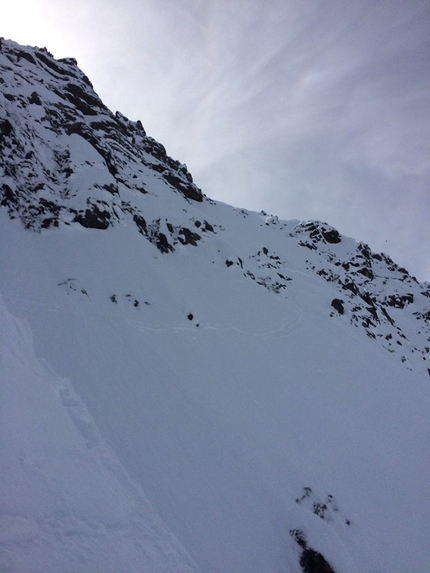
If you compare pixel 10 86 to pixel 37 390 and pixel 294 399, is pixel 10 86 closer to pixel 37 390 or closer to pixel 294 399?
pixel 37 390

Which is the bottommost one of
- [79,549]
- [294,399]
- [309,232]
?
[79,549]

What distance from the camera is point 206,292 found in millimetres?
20922

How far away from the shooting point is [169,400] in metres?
10.9

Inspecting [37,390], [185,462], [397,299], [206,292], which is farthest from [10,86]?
[397,299]

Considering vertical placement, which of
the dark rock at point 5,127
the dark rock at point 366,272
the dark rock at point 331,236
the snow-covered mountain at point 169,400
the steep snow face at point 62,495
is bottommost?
the steep snow face at point 62,495

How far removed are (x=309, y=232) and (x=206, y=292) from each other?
42367mm

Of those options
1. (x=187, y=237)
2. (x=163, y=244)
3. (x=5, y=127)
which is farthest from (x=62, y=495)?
(x=187, y=237)

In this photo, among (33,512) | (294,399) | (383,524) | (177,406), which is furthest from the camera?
(294,399)

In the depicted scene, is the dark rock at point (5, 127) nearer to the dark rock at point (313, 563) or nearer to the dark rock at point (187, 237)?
the dark rock at point (187, 237)

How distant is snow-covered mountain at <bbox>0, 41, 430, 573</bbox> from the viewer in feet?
19.5

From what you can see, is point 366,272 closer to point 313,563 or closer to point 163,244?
point 163,244

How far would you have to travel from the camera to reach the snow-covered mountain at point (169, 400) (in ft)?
19.5

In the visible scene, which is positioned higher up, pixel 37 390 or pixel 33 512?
pixel 37 390

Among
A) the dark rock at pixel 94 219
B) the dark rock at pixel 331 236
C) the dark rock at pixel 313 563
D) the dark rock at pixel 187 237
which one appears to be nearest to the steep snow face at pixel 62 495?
the dark rock at pixel 313 563
